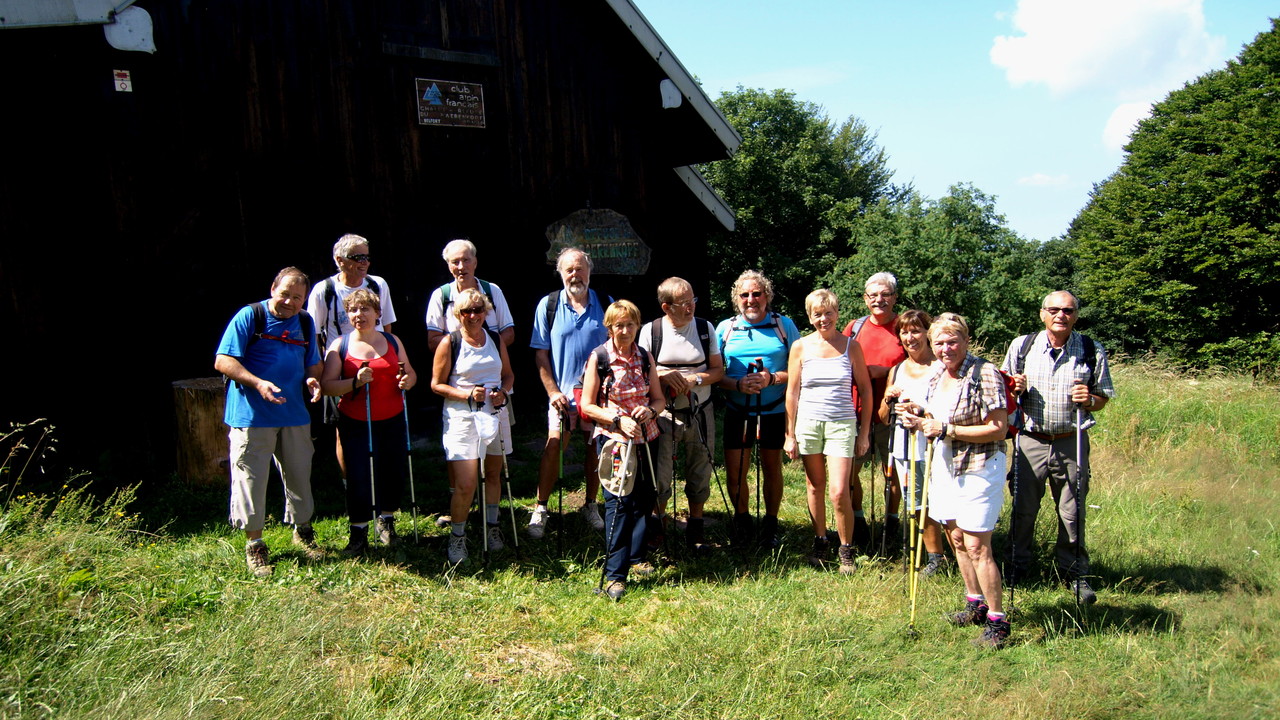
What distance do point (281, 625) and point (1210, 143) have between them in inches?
1087

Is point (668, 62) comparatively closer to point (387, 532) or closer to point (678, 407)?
point (678, 407)

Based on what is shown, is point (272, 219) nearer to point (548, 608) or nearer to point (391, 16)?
point (391, 16)

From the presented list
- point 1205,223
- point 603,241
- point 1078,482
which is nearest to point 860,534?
point 1078,482

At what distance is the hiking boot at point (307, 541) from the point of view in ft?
15.7

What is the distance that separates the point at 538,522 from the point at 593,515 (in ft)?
1.39

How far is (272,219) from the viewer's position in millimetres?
7160

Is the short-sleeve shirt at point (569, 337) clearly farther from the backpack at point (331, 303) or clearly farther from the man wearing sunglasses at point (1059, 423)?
the man wearing sunglasses at point (1059, 423)

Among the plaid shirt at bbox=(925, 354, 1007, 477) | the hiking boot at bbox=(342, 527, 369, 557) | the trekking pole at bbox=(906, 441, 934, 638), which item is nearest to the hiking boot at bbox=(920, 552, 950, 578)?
the trekking pole at bbox=(906, 441, 934, 638)

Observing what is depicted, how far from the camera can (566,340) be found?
5242 millimetres

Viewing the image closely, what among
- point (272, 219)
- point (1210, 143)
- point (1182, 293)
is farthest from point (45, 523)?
point (1210, 143)

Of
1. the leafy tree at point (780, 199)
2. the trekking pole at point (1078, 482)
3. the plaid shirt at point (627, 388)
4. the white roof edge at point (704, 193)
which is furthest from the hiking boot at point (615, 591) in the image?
the leafy tree at point (780, 199)

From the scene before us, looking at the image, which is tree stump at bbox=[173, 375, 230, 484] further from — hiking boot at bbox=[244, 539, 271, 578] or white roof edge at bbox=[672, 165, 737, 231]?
white roof edge at bbox=[672, 165, 737, 231]

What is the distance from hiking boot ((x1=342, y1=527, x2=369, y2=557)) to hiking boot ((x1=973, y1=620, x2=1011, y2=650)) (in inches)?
138

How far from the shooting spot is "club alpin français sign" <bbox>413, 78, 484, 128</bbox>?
795 cm
